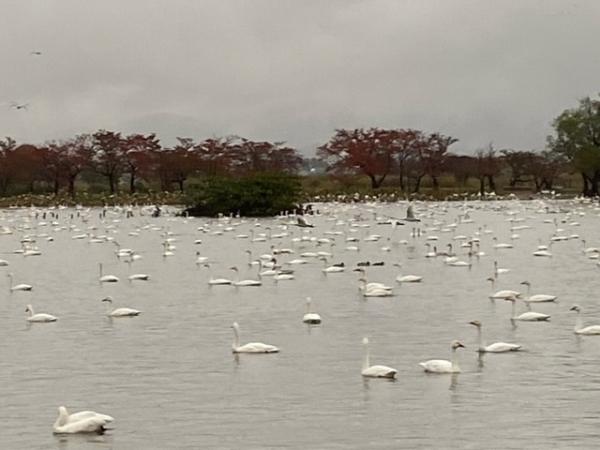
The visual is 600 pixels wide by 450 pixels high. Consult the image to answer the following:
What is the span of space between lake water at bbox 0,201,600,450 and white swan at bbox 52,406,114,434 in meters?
0.12

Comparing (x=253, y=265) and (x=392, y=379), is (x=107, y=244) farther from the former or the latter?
(x=392, y=379)

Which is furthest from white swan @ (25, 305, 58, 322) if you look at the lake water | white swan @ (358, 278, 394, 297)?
white swan @ (358, 278, 394, 297)

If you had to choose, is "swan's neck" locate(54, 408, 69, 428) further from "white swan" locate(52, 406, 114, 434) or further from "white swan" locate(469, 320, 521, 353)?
"white swan" locate(469, 320, 521, 353)

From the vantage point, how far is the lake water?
14.1 metres

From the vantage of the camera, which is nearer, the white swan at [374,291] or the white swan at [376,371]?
the white swan at [376,371]

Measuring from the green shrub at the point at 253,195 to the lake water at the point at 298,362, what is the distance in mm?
26092

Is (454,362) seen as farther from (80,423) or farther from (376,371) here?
(80,423)

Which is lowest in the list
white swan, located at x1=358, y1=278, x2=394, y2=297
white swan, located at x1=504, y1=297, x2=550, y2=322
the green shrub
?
white swan, located at x1=504, y1=297, x2=550, y2=322

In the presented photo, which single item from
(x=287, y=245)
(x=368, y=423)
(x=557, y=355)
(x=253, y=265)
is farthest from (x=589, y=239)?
(x=368, y=423)

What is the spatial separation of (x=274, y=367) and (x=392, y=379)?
6.29 ft

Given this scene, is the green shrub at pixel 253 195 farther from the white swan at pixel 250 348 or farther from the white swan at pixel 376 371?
the white swan at pixel 376 371

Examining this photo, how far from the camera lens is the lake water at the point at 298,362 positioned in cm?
1410

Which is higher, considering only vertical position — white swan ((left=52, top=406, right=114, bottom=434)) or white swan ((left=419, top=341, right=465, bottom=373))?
white swan ((left=419, top=341, right=465, bottom=373))

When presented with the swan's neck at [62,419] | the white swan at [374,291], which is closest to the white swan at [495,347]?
the swan's neck at [62,419]
